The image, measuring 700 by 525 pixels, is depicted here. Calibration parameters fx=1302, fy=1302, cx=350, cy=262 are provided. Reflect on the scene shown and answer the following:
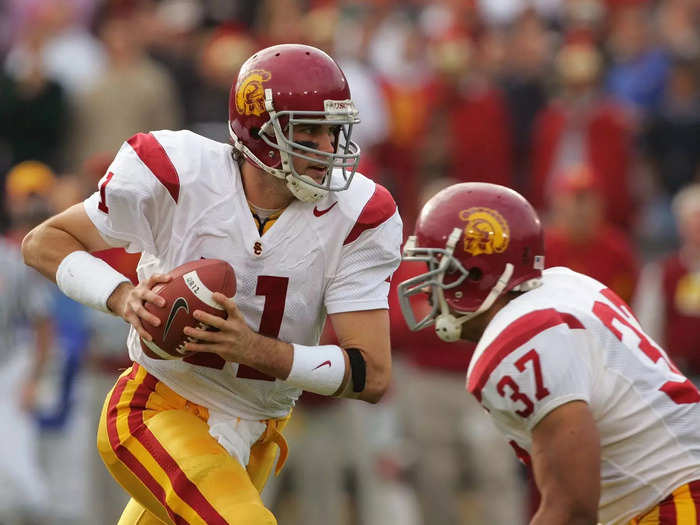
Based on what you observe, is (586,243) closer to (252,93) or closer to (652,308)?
(652,308)

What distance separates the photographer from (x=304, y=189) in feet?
12.6

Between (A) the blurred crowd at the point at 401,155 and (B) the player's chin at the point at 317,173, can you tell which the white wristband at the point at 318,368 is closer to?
(B) the player's chin at the point at 317,173

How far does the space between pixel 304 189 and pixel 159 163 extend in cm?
44

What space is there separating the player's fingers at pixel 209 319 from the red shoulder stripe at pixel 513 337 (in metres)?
0.71

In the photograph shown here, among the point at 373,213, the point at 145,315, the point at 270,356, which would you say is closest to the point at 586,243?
the point at 373,213

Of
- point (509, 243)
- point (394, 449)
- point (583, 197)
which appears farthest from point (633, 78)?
point (509, 243)

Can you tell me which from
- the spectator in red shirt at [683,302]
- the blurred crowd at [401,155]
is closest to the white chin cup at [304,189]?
the blurred crowd at [401,155]

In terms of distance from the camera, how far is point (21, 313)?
7504 millimetres

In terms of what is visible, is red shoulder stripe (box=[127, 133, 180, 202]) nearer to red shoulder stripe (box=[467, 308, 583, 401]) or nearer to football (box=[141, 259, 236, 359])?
football (box=[141, 259, 236, 359])

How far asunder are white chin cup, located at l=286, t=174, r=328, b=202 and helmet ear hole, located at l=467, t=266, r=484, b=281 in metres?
0.50

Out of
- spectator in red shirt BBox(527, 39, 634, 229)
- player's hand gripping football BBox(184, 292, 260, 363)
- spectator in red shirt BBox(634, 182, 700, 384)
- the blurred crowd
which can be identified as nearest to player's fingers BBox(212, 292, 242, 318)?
player's hand gripping football BBox(184, 292, 260, 363)

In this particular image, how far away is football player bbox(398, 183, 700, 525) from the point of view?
3359 millimetres

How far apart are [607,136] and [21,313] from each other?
12.5 feet

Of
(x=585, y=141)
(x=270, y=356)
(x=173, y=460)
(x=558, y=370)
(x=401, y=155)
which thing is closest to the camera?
(x=558, y=370)
